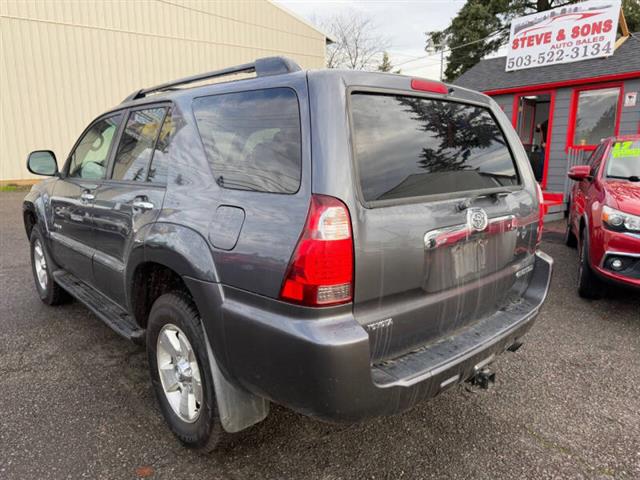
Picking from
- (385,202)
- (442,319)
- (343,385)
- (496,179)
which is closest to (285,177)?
(385,202)

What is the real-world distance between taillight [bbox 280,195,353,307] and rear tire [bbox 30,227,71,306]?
3.34 meters

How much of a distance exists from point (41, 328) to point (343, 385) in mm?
3370

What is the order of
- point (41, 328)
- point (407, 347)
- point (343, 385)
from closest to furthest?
point (343, 385) < point (407, 347) < point (41, 328)

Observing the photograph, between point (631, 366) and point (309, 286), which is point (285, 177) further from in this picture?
point (631, 366)

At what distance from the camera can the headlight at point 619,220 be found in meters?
4.05

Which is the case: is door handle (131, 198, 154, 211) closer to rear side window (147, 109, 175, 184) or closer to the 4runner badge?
rear side window (147, 109, 175, 184)

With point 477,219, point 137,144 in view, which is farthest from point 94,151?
point 477,219

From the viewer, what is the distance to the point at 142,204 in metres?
2.60

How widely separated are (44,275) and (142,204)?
2673 mm

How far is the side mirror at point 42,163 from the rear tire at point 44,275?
2.08 ft

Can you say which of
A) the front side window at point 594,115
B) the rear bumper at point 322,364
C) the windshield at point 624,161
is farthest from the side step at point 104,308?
the front side window at point 594,115

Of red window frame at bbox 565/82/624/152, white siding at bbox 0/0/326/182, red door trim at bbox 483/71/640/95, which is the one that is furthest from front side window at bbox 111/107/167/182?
white siding at bbox 0/0/326/182

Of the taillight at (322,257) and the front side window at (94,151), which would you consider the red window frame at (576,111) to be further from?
the taillight at (322,257)

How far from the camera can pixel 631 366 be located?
3.39m
